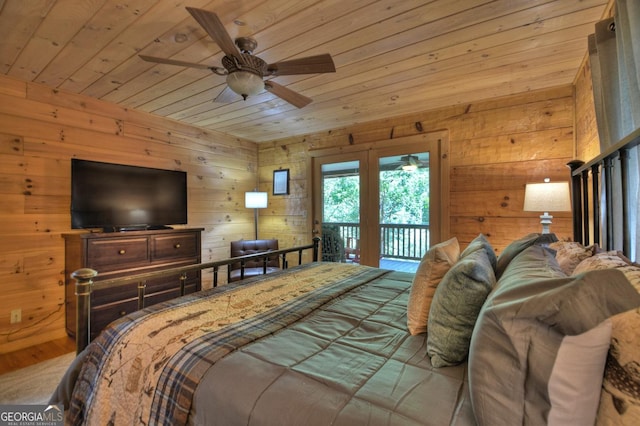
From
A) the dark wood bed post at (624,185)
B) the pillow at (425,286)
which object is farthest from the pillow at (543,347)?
the dark wood bed post at (624,185)

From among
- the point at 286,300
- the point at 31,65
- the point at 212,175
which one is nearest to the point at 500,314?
the point at 286,300

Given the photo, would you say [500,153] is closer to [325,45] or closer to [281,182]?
[325,45]

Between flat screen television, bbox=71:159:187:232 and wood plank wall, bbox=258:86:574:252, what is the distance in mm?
2664

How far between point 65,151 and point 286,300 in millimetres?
2869

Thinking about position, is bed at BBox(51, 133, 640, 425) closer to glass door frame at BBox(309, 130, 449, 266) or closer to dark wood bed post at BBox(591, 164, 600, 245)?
dark wood bed post at BBox(591, 164, 600, 245)

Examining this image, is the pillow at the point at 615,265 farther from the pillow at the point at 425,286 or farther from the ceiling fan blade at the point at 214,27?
the ceiling fan blade at the point at 214,27

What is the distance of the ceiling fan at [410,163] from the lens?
3512 millimetres

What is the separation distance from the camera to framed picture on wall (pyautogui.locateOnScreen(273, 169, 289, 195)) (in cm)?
456

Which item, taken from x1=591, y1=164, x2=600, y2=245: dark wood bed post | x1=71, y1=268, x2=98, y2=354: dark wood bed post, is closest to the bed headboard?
x1=591, y1=164, x2=600, y2=245: dark wood bed post

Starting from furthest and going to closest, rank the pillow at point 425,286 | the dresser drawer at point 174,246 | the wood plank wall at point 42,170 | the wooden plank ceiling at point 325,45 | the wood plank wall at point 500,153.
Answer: the dresser drawer at point 174,246, the wood plank wall at point 500,153, the wood plank wall at point 42,170, the wooden plank ceiling at point 325,45, the pillow at point 425,286

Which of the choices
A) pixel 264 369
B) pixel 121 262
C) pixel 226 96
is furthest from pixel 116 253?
pixel 264 369

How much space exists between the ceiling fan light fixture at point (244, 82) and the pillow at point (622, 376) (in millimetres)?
1896

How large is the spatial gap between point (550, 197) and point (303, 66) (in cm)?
216

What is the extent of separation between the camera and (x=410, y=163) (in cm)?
358
